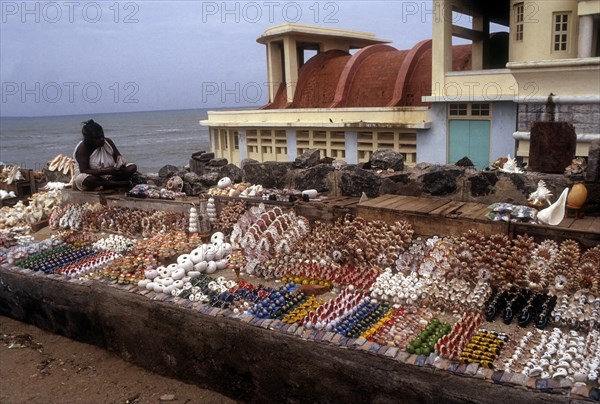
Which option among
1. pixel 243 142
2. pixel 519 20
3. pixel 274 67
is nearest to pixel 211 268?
pixel 519 20

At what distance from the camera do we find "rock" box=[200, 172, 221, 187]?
31.4 ft


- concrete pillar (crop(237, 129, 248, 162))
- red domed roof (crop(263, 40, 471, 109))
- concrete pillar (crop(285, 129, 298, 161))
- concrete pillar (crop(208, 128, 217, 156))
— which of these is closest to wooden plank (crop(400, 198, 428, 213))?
red domed roof (crop(263, 40, 471, 109))

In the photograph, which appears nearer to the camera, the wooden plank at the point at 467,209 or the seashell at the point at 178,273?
the wooden plank at the point at 467,209

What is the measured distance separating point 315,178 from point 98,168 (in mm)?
4615

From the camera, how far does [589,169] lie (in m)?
5.53

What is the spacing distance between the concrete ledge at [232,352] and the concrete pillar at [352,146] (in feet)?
33.6

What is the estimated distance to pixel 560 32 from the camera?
1199cm

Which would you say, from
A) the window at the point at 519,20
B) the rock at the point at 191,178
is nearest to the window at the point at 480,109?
the window at the point at 519,20

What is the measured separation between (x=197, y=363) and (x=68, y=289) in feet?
7.61

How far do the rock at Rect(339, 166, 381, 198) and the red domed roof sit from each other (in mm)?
8213

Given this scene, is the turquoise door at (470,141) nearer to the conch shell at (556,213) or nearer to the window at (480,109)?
the window at (480,109)

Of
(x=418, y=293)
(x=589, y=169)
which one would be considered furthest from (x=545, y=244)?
(x=418, y=293)

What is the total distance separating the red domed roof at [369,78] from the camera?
15602 millimetres

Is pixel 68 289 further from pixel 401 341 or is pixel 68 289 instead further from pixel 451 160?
pixel 451 160
